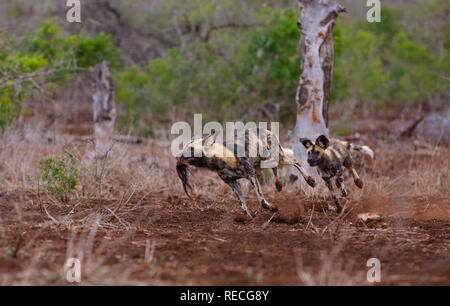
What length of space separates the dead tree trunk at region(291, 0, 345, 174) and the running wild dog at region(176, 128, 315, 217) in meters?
1.51

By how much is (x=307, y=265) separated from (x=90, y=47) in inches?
393

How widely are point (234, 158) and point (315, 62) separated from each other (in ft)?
8.81

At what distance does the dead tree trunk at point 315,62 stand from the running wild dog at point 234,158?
4.95ft

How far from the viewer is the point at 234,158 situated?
6.61 m

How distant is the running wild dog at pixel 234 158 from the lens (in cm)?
634

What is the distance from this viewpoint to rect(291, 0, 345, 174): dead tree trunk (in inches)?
335

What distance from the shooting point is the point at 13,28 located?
17.0 metres
